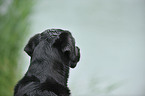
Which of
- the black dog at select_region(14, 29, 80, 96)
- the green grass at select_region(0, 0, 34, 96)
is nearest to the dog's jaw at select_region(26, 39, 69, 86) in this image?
the black dog at select_region(14, 29, 80, 96)

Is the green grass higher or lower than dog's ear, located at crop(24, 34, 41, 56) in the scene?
higher

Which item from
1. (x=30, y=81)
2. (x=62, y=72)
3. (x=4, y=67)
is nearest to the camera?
(x=30, y=81)

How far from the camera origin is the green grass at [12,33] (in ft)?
18.3

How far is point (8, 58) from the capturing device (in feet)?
18.7

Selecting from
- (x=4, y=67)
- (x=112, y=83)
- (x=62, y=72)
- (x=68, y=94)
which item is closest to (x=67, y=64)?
(x=62, y=72)

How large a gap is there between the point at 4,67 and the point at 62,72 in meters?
3.41

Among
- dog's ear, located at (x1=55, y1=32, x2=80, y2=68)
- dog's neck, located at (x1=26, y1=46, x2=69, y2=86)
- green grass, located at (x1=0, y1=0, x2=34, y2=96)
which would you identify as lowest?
dog's neck, located at (x1=26, y1=46, x2=69, y2=86)

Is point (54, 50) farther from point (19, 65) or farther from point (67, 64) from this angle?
point (19, 65)

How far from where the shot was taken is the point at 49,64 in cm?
232

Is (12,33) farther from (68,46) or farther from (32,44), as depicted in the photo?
(68,46)

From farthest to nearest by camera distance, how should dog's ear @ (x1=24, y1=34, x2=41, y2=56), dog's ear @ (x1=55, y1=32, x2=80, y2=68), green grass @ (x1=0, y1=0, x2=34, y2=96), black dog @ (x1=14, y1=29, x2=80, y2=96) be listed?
1. green grass @ (x1=0, y1=0, x2=34, y2=96)
2. dog's ear @ (x1=24, y1=34, x2=41, y2=56)
3. dog's ear @ (x1=55, y1=32, x2=80, y2=68)
4. black dog @ (x1=14, y1=29, x2=80, y2=96)

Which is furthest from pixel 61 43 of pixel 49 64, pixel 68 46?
pixel 49 64

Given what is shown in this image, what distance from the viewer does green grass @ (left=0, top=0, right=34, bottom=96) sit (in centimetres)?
558

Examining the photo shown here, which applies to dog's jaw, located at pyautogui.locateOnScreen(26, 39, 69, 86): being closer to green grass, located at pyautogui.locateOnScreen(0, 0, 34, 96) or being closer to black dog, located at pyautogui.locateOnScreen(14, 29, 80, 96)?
black dog, located at pyautogui.locateOnScreen(14, 29, 80, 96)
